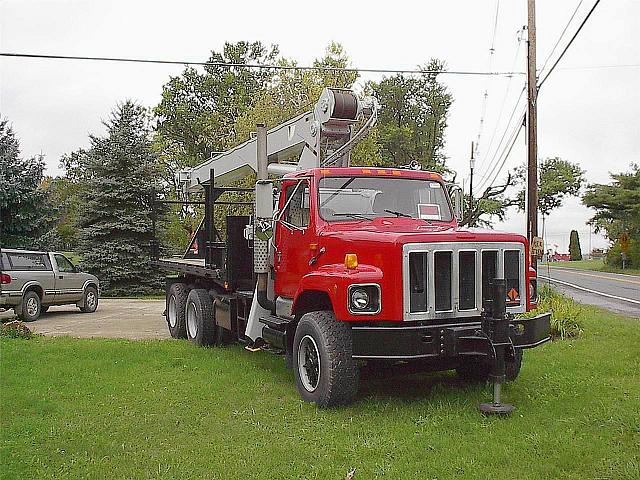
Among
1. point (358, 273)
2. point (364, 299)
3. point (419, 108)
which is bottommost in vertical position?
point (364, 299)

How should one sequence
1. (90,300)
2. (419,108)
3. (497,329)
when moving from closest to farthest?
(497,329) → (90,300) → (419,108)

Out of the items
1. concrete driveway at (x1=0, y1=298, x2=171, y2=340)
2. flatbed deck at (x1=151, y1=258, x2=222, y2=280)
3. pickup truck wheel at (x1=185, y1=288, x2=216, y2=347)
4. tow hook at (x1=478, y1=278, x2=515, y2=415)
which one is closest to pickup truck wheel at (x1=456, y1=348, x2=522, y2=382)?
tow hook at (x1=478, y1=278, x2=515, y2=415)

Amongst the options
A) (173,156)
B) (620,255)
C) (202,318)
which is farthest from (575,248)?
(202,318)

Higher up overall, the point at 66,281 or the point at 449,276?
the point at 449,276

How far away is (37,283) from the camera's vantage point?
16.0m

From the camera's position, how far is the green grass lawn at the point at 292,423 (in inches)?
217

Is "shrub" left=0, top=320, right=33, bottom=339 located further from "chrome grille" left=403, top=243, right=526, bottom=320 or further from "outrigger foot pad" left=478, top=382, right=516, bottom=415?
"outrigger foot pad" left=478, top=382, right=516, bottom=415

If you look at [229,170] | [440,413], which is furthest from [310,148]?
[440,413]

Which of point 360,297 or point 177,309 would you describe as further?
point 177,309

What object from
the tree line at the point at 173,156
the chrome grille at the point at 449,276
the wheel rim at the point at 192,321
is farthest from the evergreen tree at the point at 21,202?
the chrome grille at the point at 449,276

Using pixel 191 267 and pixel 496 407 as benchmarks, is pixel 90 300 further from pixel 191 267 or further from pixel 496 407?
pixel 496 407

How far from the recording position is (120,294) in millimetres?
26531

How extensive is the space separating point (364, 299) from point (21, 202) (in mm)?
20838

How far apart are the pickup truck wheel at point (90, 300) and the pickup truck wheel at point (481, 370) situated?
12077mm
